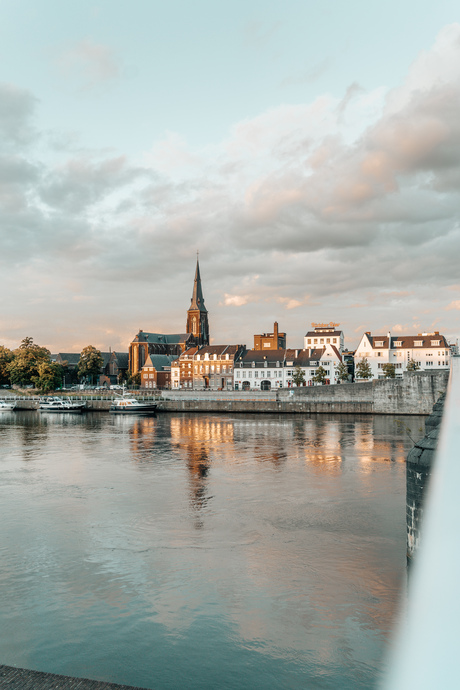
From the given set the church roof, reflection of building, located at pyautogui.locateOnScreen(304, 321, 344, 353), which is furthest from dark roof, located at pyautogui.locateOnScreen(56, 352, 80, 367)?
reflection of building, located at pyautogui.locateOnScreen(304, 321, 344, 353)

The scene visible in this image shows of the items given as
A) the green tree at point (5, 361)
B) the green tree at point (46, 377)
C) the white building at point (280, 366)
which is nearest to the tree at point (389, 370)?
the white building at point (280, 366)

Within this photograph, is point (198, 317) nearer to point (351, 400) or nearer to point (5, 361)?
point (5, 361)

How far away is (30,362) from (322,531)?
361 feet

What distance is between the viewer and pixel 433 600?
11.8 m

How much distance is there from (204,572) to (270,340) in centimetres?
11362

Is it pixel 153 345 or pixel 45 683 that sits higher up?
pixel 153 345

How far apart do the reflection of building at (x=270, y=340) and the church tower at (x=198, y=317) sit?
30873 millimetres

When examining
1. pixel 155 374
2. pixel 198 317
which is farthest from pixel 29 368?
pixel 198 317

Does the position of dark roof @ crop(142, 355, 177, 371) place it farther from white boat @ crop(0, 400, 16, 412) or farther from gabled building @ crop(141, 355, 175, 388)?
white boat @ crop(0, 400, 16, 412)

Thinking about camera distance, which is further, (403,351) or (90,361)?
(90,361)

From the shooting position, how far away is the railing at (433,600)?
9812 millimetres

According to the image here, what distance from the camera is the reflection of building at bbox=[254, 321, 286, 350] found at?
127125 millimetres

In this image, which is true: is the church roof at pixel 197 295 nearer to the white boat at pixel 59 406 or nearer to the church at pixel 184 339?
the church at pixel 184 339

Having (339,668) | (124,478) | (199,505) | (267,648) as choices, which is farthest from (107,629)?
(124,478)
